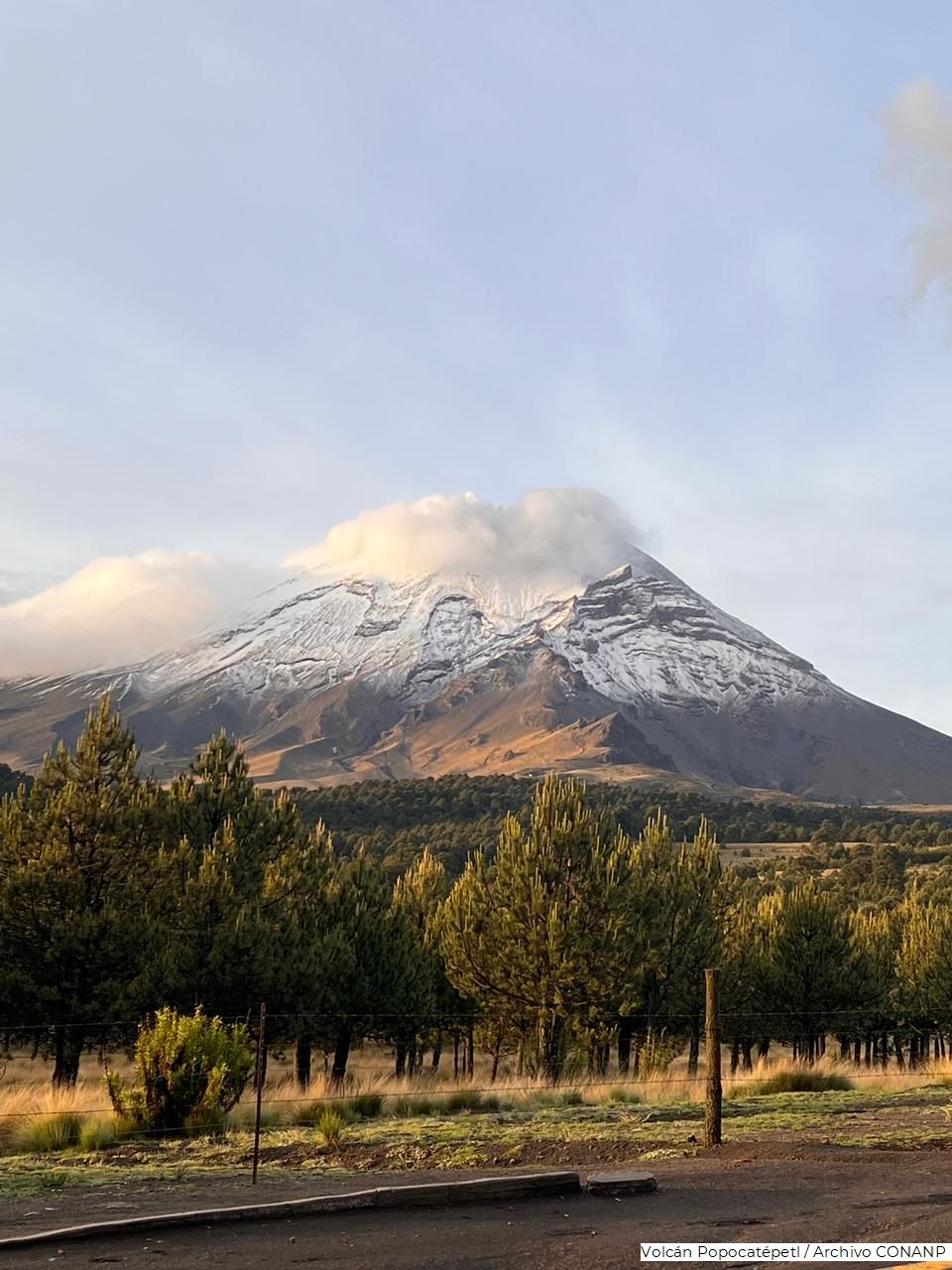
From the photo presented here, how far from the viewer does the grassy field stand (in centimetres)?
1369

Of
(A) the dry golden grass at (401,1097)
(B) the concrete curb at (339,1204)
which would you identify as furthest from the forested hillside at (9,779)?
(B) the concrete curb at (339,1204)

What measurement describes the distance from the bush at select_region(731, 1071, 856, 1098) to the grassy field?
3 centimetres

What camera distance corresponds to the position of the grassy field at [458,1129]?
1369 cm

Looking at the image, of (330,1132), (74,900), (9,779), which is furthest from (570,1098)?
(9,779)

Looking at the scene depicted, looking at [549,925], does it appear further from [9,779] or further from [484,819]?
[484,819]

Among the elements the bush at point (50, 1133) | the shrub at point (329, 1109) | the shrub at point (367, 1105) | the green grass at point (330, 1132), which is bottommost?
the shrub at point (367, 1105)

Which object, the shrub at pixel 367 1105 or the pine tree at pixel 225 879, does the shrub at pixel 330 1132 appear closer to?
the shrub at pixel 367 1105

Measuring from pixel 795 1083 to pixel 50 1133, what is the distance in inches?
631

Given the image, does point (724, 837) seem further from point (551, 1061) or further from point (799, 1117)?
point (799, 1117)

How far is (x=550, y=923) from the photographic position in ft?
109

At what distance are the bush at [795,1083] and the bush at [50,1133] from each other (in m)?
13.5

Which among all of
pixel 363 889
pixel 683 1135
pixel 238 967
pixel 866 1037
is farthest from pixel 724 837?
pixel 683 1135

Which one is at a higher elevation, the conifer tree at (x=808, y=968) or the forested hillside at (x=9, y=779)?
the forested hillside at (x=9, y=779)

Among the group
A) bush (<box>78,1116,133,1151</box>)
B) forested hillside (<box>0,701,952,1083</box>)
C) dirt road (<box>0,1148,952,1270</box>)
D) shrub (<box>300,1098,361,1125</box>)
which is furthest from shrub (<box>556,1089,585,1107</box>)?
dirt road (<box>0,1148,952,1270</box>)
